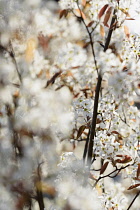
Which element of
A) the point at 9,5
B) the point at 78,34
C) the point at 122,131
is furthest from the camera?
the point at 78,34

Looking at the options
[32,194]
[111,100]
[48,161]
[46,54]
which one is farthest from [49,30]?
[32,194]

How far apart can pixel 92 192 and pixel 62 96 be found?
37cm

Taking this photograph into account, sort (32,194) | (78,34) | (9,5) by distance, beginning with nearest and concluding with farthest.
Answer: (9,5), (32,194), (78,34)

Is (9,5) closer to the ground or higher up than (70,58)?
higher up

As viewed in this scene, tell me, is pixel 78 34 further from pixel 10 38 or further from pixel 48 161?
pixel 48 161

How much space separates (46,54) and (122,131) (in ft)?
1.31

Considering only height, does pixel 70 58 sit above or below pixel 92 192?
above

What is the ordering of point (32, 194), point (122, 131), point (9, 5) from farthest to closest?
point (122, 131)
point (32, 194)
point (9, 5)

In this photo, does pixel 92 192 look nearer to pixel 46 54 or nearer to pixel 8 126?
pixel 8 126

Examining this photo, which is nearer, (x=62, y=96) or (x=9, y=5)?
(x=9, y=5)

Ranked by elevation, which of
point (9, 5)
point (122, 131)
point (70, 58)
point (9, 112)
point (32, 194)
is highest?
point (9, 5)

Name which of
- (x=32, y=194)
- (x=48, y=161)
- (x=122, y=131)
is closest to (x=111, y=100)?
(x=122, y=131)

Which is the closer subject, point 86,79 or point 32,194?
point 32,194

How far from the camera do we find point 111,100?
3.28 feet
